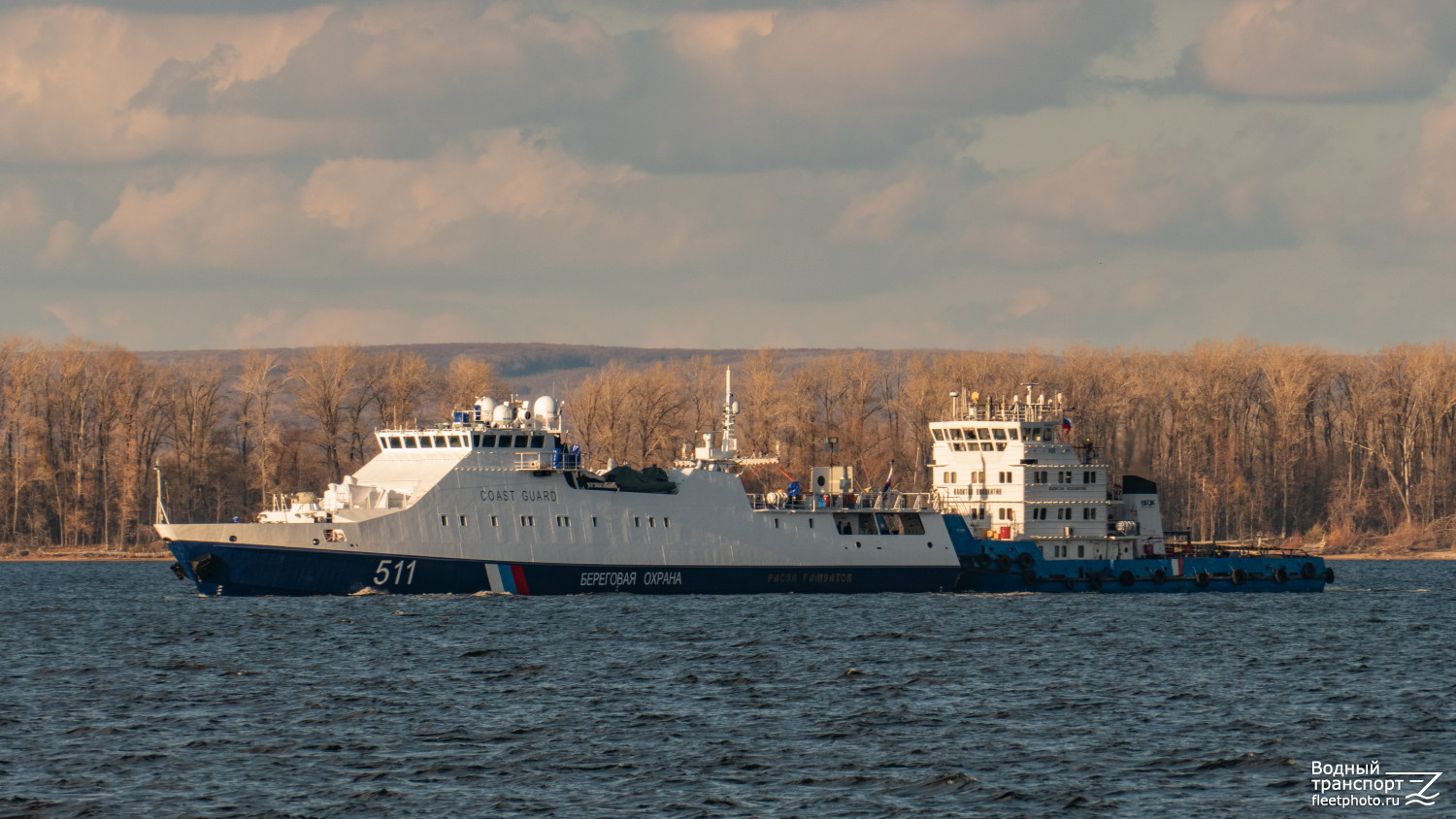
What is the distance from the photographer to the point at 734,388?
357 feet

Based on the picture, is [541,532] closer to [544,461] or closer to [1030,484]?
[544,461]

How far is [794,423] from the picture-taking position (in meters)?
103

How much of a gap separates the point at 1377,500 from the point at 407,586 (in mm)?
78292

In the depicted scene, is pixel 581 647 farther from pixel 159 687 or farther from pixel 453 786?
pixel 453 786

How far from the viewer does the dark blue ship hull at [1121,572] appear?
190 feet

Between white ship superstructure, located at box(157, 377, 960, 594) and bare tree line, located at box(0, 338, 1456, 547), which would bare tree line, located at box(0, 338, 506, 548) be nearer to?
bare tree line, located at box(0, 338, 1456, 547)

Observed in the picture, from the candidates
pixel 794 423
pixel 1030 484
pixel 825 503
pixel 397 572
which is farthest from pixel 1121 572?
pixel 794 423

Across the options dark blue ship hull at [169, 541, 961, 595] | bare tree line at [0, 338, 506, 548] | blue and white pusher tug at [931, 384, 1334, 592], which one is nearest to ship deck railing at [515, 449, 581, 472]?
dark blue ship hull at [169, 541, 961, 595]

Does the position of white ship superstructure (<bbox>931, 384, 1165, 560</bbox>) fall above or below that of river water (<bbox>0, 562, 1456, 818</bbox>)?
above

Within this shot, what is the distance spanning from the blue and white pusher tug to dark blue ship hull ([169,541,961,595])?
7.07 m

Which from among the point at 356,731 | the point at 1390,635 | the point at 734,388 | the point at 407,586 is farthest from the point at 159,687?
the point at 734,388

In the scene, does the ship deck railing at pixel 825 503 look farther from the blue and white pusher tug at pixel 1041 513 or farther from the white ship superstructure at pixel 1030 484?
the white ship superstructure at pixel 1030 484

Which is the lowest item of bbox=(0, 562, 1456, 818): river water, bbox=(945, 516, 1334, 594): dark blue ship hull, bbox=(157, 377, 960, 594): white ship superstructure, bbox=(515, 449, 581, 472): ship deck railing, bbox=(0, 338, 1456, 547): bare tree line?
bbox=(0, 562, 1456, 818): river water

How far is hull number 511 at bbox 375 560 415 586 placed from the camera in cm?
5103
